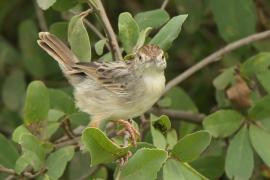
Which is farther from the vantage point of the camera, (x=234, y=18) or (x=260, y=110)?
(x=234, y=18)

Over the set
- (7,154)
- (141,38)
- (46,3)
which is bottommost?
(7,154)

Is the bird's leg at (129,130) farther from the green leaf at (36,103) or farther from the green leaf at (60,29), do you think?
the green leaf at (60,29)

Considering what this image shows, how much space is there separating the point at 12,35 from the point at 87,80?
2.32 metres

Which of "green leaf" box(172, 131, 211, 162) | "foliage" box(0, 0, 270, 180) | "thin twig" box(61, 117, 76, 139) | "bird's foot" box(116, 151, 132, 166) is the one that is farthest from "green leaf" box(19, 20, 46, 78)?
"bird's foot" box(116, 151, 132, 166)

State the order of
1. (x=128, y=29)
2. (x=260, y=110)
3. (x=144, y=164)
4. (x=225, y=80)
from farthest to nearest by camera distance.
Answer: (x=225, y=80), (x=260, y=110), (x=128, y=29), (x=144, y=164)

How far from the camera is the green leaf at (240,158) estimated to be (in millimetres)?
4441

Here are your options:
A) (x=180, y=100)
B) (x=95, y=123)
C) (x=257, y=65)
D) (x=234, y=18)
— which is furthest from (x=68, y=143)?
(x=234, y=18)

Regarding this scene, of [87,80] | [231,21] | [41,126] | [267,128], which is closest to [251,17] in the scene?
[231,21]

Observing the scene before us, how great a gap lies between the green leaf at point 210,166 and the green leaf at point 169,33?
2.58 ft

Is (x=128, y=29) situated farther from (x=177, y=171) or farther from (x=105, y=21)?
(x=177, y=171)

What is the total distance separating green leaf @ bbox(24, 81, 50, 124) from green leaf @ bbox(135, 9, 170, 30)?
0.65 metres

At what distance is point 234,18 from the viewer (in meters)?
5.20

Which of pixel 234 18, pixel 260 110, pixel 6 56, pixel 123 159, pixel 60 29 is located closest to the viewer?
pixel 123 159

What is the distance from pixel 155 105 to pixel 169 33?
103cm
